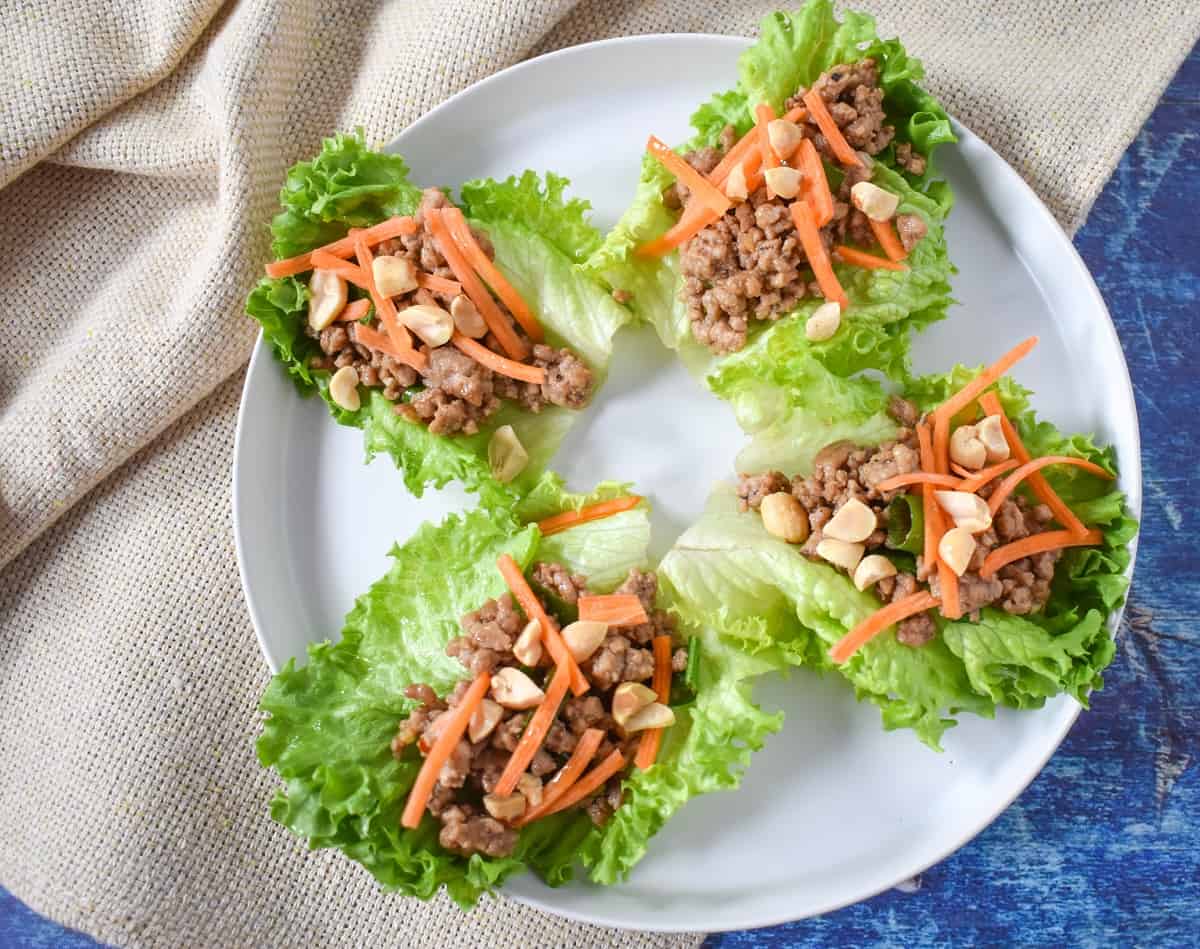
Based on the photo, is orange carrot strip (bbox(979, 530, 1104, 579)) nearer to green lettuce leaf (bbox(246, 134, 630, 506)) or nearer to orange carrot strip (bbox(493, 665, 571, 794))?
orange carrot strip (bbox(493, 665, 571, 794))

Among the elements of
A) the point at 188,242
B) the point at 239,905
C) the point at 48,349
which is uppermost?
the point at 188,242

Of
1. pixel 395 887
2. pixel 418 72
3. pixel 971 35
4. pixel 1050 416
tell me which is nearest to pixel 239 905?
pixel 395 887

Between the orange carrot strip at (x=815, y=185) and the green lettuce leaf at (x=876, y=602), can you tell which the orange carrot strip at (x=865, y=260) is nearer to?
the orange carrot strip at (x=815, y=185)

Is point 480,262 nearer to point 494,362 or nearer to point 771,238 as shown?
point 494,362

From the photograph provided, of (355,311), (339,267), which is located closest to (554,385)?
(355,311)

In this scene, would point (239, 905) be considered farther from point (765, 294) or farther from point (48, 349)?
point (765, 294)

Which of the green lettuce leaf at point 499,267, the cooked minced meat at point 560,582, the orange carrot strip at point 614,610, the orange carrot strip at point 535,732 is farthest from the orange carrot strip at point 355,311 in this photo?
the orange carrot strip at point 535,732
